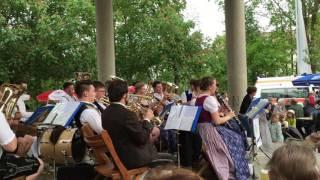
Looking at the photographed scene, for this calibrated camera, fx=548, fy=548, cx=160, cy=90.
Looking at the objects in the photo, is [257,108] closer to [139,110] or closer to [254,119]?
[254,119]

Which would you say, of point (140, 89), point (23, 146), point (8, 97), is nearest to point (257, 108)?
point (140, 89)

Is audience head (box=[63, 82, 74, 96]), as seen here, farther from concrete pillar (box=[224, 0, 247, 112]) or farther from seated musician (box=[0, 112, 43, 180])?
concrete pillar (box=[224, 0, 247, 112])

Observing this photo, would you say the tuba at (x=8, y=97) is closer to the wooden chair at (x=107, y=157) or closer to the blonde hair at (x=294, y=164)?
the wooden chair at (x=107, y=157)

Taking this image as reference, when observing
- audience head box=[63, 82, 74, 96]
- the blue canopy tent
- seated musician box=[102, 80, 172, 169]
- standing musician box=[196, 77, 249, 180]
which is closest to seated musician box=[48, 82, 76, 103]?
audience head box=[63, 82, 74, 96]

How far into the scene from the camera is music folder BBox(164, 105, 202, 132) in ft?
22.9

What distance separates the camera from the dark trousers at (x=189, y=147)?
25.0 ft

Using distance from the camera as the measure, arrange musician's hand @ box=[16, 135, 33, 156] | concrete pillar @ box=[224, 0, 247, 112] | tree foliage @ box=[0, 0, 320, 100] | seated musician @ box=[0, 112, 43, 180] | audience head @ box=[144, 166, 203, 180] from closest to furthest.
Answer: audience head @ box=[144, 166, 203, 180] → seated musician @ box=[0, 112, 43, 180] → musician's hand @ box=[16, 135, 33, 156] → concrete pillar @ box=[224, 0, 247, 112] → tree foliage @ box=[0, 0, 320, 100]

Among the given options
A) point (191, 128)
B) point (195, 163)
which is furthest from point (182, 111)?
point (195, 163)

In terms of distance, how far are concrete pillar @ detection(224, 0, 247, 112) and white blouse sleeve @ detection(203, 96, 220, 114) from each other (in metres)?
7.50

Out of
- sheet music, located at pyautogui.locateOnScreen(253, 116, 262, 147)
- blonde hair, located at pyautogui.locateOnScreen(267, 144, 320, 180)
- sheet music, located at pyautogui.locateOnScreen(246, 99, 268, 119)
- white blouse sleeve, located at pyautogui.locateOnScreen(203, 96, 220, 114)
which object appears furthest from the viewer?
sheet music, located at pyautogui.locateOnScreen(253, 116, 262, 147)

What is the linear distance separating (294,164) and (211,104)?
16.4ft

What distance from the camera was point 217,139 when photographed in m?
7.61

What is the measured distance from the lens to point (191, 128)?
6922 mm

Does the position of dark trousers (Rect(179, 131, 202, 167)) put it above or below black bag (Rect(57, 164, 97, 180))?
above
